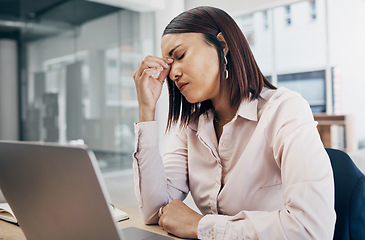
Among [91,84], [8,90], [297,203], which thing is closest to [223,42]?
[297,203]

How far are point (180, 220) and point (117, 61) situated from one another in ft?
15.8

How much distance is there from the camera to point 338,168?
100 cm

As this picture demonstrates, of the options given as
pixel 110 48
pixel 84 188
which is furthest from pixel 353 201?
pixel 110 48

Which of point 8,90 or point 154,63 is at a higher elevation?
point 8,90

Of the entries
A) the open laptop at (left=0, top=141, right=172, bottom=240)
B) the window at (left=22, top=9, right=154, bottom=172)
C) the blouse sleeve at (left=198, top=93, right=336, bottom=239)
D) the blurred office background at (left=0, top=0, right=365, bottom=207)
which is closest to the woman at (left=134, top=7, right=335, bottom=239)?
the blouse sleeve at (left=198, top=93, right=336, bottom=239)

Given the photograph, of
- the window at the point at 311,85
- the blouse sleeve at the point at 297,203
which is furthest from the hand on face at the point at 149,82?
the window at the point at 311,85

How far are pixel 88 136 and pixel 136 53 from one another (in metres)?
1.61

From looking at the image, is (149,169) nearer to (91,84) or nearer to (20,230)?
(20,230)

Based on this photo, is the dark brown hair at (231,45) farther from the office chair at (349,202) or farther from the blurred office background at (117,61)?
the blurred office background at (117,61)

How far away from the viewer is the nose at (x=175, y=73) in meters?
1.21

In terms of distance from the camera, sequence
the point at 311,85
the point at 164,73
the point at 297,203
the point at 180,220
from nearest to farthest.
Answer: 1. the point at 297,203
2. the point at 180,220
3. the point at 164,73
4. the point at 311,85

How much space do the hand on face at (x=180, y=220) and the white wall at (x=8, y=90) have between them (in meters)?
4.44

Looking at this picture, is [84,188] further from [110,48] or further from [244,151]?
[110,48]

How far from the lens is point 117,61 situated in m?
5.49
